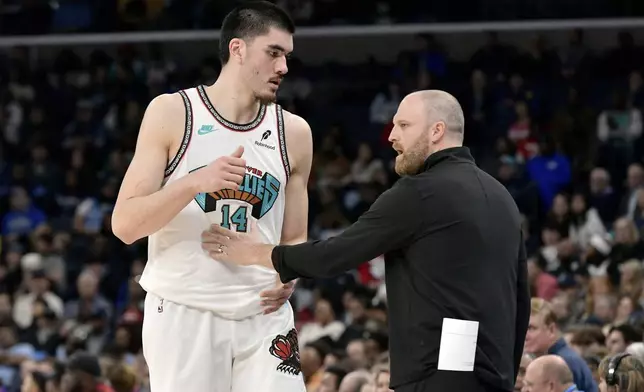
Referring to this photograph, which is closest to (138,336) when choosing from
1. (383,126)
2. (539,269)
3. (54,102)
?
(539,269)

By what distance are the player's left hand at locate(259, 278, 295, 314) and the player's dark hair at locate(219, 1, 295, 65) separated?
1.03 metres

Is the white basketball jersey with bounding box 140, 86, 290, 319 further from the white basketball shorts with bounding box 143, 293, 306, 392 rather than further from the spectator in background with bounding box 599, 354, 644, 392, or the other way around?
the spectator in background with bounding box 599, 354, 644, 392

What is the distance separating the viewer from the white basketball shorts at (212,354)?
487 centimetres

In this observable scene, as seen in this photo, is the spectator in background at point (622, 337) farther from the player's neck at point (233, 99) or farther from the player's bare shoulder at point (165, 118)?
the player's bare shoulder at point (165, 118)

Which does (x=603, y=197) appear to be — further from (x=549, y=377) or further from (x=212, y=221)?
(x=212, y=221)

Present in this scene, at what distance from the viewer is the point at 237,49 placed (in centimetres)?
522

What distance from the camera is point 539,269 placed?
12.5m

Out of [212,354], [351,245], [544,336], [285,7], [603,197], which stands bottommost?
[544,336]

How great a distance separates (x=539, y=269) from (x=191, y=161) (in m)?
8.03

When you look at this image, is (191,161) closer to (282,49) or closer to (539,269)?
(282,49)

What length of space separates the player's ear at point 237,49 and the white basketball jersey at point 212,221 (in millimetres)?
233

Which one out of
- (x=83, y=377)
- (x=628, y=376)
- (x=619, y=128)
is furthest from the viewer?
(x=619, y=128)

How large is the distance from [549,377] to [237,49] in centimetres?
245

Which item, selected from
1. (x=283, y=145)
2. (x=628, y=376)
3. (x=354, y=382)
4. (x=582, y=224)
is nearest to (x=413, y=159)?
(x=283, y=145)
